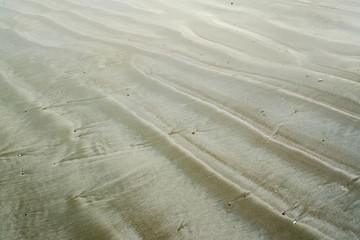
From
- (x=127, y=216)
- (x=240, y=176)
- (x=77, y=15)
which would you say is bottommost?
(x=127, y=216)

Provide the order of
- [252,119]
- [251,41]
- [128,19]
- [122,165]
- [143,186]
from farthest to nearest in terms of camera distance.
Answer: [128,19] < [251,41] < [252,119] < [122,165] < [143,186]

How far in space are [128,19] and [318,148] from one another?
333 cm

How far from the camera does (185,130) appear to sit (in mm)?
2547

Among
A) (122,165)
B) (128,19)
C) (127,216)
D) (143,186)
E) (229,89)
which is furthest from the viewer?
(128,19)

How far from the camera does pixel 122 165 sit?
89.4 inches

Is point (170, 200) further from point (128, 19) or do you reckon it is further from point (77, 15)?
point (77, 15)

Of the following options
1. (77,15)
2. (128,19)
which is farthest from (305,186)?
(77,15)

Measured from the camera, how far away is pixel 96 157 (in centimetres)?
236

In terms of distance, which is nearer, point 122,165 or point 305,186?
point 305,186

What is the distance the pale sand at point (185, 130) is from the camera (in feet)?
6.20

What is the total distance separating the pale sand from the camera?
1.89m

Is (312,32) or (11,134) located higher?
(312,32)

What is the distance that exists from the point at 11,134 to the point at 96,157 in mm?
721

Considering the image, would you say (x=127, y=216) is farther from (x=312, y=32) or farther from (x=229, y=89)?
(x=312, y=32)
